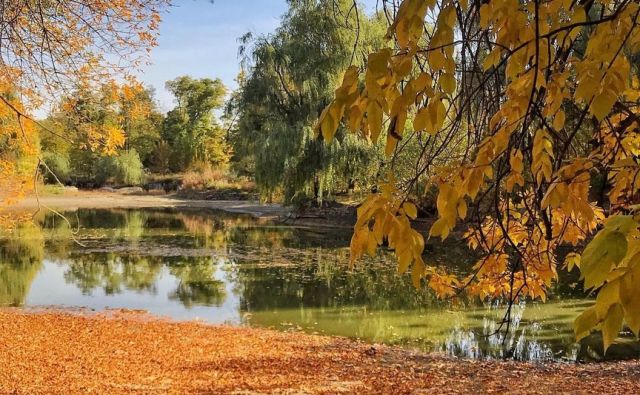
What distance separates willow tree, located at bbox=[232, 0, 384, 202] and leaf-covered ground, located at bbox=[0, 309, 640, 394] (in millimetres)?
11771

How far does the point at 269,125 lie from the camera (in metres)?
20.2

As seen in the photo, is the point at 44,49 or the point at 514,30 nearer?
the point at 514,30

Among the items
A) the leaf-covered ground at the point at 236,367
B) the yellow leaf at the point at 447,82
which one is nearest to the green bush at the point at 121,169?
the leaf-covered ground at the point at 236,367

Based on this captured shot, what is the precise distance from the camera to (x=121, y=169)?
41125 mm

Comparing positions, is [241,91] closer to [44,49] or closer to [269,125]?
[269,125]

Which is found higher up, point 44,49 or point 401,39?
point 44,49

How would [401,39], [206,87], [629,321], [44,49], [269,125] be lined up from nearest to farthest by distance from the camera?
[629,321], [401,39], [44,49], [269,125], [206,87]

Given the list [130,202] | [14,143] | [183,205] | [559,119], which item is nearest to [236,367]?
[14,143]

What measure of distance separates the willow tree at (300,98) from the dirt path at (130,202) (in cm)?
872

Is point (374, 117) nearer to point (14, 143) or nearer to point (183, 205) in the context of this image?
point (14, 143)

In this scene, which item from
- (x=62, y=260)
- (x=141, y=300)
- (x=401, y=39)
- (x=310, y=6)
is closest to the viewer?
(x=401, y=39)

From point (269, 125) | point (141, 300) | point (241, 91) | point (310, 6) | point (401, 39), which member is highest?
point (310, 6)

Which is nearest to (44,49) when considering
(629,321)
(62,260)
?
(629,321)

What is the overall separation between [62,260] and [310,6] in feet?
35.9
